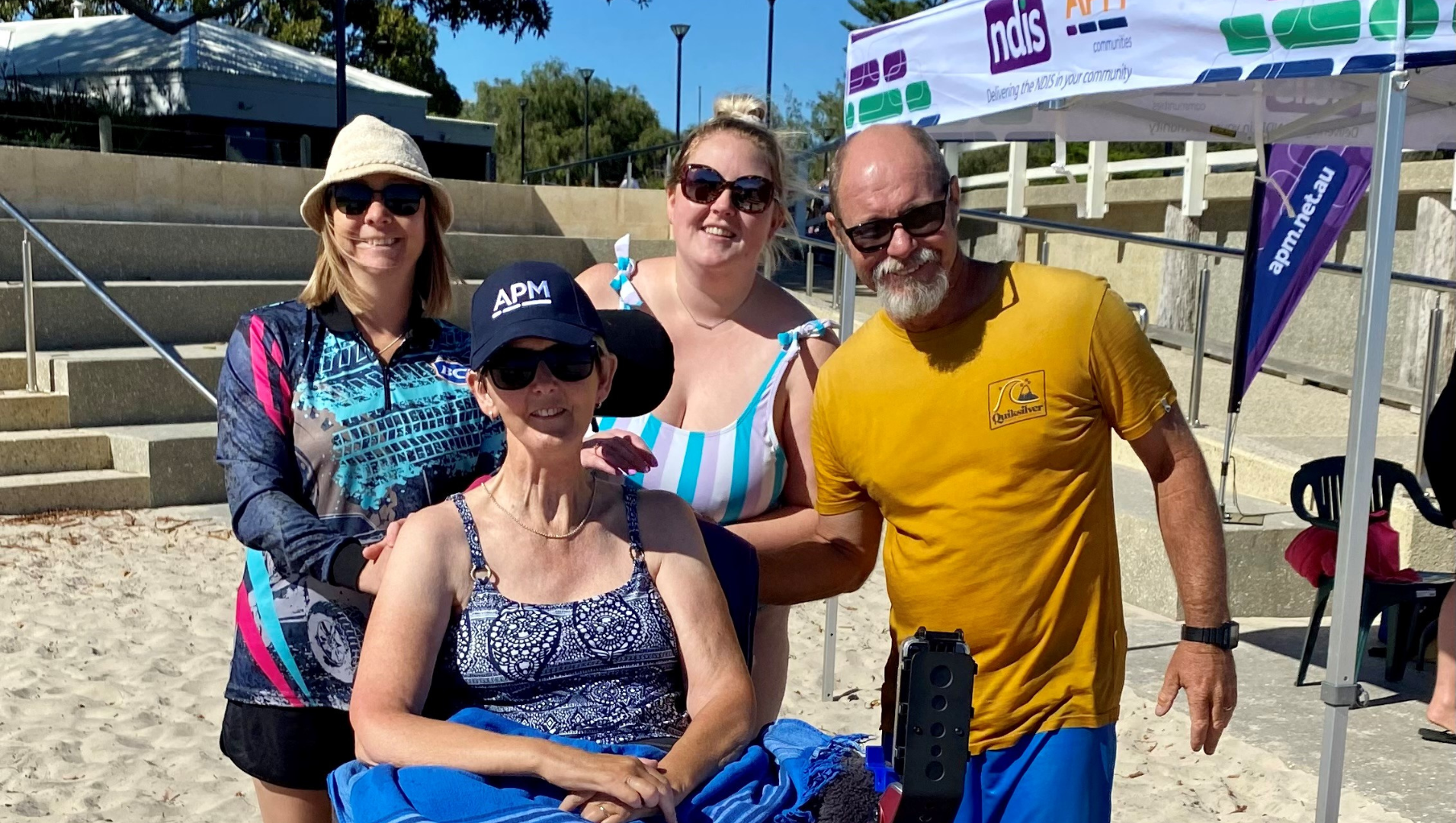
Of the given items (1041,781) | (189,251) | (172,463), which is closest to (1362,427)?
(1041,781)

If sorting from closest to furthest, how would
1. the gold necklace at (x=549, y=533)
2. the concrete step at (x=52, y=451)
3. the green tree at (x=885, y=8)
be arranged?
the gold necklace at (x=549, y=533), the concrete step at (x=52, y=451), the green tree at (x=885, y=8)

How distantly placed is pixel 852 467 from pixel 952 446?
219 mm

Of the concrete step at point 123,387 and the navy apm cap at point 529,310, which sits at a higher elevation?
the navy apm cap at point 529,310

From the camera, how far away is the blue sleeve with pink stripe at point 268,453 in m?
2.16

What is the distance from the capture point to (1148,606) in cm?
620

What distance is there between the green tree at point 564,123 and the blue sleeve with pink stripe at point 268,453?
4235 cm

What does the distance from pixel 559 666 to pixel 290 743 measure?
0.62m

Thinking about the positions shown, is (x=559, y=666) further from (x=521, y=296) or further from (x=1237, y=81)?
(x=1237, y=81)

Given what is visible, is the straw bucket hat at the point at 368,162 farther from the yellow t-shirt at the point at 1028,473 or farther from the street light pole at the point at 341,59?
the street light pole at the point at 341,59

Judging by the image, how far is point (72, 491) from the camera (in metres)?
7.57

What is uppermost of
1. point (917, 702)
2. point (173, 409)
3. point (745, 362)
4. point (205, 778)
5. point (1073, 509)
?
point (745, 362)

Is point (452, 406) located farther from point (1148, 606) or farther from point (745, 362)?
point (1148, 606)

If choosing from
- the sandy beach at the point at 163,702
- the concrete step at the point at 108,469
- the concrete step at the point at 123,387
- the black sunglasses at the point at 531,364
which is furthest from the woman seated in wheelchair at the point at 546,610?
the concrete step at the point at 123,387

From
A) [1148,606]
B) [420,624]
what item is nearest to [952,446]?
[420,624]
